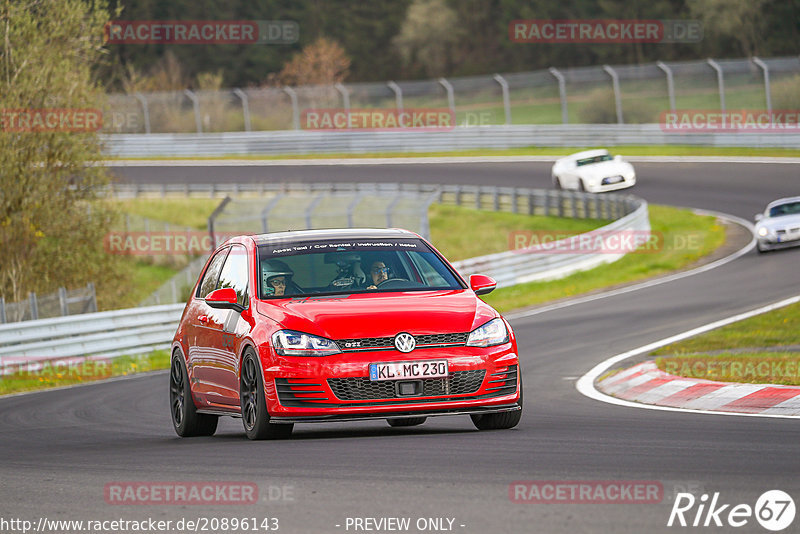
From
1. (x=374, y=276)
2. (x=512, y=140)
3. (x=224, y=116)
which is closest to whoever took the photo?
(x=374, y=276)

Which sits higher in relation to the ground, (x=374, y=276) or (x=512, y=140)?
(x=374, y=276)

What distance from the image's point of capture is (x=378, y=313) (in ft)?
28.8

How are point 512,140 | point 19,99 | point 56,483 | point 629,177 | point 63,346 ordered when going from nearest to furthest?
1. point 56,483
2. point 63,346
3. point 19,99
4. point 629,177
5. point 512,140

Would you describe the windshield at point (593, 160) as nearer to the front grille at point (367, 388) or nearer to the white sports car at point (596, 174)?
the white sports car at point (596, 174)

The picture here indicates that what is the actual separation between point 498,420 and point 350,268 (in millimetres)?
1581

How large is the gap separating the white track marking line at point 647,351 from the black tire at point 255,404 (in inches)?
135

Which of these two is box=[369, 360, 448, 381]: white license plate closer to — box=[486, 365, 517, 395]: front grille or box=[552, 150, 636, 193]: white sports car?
box=[486, 365, 517, 395]: front grille

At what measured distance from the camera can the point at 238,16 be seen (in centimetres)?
10031

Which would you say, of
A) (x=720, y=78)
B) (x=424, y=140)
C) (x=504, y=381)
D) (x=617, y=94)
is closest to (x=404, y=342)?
(x=504, y=381)

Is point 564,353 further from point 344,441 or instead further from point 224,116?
point 224,116

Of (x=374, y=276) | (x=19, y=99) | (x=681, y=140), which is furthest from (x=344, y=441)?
(x=681, y=140)

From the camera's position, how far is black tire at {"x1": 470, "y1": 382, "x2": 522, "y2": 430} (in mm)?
9266

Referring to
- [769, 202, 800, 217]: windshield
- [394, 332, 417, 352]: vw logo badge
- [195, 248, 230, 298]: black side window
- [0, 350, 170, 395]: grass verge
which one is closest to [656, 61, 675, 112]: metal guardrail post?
[769, 202, 800, 217]: windshield

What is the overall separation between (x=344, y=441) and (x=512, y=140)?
45816 millimetres
